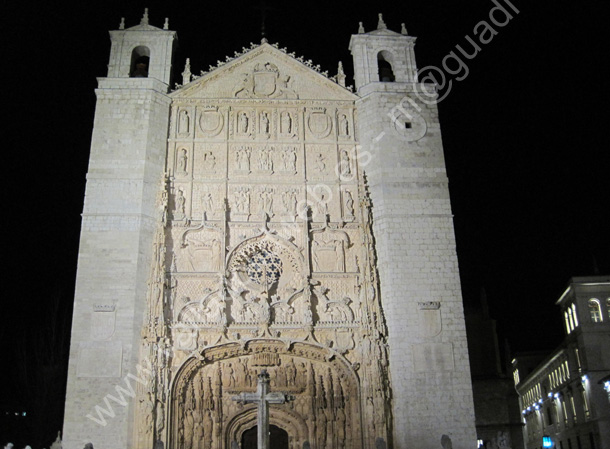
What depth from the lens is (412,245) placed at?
14133 millimetres

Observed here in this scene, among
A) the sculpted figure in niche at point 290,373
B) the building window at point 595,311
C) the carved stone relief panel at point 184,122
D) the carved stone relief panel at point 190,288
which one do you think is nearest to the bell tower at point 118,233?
the carved stone relief panel at point 184,122

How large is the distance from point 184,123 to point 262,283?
14.7ft

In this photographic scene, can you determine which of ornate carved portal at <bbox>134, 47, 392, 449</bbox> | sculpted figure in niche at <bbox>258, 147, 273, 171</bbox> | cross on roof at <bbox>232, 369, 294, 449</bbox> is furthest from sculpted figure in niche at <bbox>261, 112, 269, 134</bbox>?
cross on roof at <bbox>232, 369, 294, 449</bbox>

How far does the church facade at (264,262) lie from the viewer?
12.7 m

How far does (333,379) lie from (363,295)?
6.07 feet

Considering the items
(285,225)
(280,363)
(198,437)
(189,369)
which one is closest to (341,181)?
(285,225)

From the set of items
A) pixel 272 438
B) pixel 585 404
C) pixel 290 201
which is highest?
pixel 290 201

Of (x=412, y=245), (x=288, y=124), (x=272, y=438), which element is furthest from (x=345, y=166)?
(x=272, y=438)

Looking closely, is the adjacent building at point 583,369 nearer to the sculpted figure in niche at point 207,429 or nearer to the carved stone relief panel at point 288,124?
the carved stone relief panel at point 288,124

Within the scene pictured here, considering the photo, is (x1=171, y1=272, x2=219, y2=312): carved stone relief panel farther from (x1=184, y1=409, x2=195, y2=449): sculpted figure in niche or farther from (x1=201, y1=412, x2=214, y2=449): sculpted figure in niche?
(x1=201, y1=412, x2=214, y2=449): sculpted figure in niche

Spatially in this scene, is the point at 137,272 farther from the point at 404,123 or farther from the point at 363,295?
the point at 404,123

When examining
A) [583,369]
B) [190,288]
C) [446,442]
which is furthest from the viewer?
[583,369]

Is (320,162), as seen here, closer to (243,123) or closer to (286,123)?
(286,123)

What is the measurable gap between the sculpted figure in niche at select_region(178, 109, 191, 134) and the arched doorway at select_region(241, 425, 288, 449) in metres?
6.99
